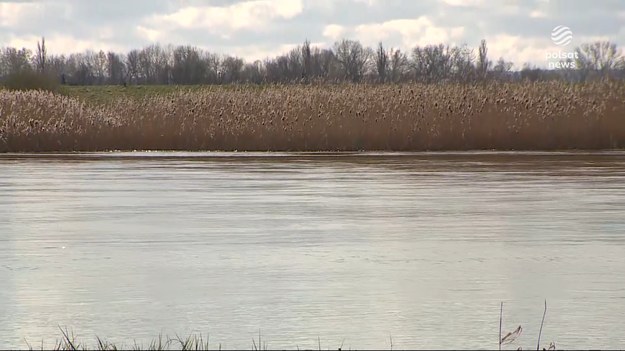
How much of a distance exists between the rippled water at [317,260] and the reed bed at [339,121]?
893 cm

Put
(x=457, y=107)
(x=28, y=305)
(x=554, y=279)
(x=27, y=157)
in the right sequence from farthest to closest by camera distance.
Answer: (x=457, y=107)
(x=27, y=157)
(x=554, y=279)
(x=28, y=305)

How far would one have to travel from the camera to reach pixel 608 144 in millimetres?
27922

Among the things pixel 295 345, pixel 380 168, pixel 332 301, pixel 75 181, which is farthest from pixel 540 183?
pixel 295 345

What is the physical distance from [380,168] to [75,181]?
225 inches

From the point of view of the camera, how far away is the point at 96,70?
161 metres

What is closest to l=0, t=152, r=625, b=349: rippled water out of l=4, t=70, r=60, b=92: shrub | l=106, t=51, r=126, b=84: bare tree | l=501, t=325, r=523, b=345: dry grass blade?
l=501, t=325, r=523, b=345: dry grass blade

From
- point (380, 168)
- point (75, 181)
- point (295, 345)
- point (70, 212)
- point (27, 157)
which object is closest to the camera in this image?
point (295, 345)

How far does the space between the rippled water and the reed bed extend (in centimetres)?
893

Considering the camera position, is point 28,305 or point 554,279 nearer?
point 28,305

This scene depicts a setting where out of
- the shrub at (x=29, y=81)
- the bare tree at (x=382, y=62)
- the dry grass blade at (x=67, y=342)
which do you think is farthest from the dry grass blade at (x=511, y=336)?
the bare tree at (x=382, y=62)

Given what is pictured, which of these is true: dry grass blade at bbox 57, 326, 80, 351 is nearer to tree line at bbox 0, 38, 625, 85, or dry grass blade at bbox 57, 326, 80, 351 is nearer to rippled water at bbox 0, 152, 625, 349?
rippled water at bbox 0, 152, 625, 349

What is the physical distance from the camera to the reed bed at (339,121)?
2823cm

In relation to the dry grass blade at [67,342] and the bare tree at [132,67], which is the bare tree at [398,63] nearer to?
the bare tree at [132,67]

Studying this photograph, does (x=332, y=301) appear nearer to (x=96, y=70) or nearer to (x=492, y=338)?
(x=492, y=338)
